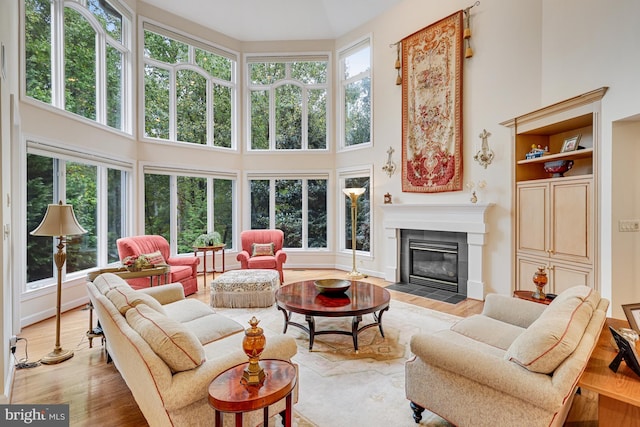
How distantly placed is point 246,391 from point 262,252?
4632mm

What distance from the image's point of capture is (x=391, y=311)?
13.7 ft

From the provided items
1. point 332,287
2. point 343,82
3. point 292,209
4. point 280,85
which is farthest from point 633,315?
point 280,85

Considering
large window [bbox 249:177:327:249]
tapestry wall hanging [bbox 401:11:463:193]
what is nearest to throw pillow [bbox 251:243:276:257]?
large window [bbox 249:177:327:249]

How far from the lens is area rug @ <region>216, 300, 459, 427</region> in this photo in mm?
2076

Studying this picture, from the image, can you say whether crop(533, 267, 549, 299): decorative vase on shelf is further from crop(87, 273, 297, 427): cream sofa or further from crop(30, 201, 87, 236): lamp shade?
crop(30, 201, 87, 236): lamp shade

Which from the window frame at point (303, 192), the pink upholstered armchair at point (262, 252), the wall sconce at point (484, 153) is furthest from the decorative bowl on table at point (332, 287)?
the window frame at point (303, 192)

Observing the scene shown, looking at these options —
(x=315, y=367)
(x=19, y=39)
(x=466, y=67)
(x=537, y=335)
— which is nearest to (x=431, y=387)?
(x=537, y=335)

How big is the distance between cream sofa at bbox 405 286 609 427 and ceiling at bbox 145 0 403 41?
6073 millimetres

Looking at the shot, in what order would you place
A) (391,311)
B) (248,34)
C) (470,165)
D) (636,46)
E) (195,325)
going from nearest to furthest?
(195,325) < (636,46) < (391,311) < (470,165) < (248,34)

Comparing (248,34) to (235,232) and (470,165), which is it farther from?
(470,165)

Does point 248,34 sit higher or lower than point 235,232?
higher

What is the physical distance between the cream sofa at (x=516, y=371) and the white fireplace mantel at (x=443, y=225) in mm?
2686

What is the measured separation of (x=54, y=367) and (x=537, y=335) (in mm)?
3734

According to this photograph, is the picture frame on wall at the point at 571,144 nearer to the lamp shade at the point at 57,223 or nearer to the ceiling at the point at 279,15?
the ceiling at the point at 279,15
